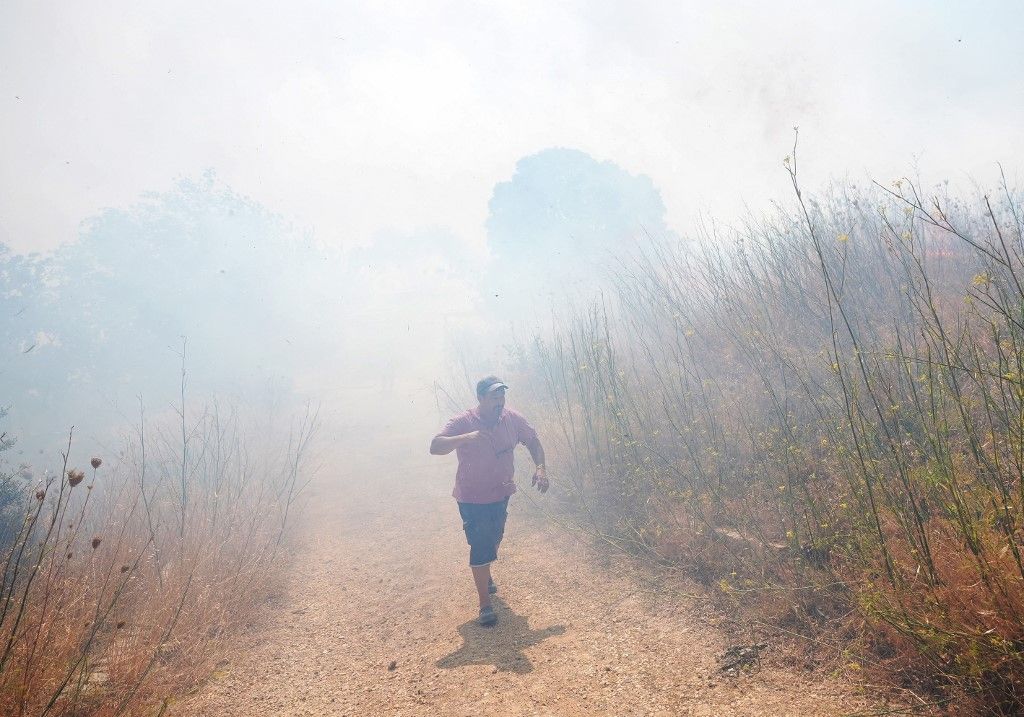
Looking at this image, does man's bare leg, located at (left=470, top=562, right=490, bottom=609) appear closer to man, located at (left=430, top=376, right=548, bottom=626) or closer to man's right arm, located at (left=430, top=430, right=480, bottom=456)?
man, located at (left=430, top=376, right=548, bottom=626)

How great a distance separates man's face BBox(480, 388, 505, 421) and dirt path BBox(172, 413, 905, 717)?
5.06 ft

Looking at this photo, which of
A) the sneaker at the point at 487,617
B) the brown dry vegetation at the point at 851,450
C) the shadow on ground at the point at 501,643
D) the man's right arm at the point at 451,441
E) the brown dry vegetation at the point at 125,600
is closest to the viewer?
the brown dry vegetation at the point at 851,450

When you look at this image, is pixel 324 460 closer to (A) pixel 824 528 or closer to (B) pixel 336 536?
(B) pixel 336 536

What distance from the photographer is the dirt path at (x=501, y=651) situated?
2.49 m

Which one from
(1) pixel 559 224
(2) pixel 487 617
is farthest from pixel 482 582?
(1) pixel 559 224

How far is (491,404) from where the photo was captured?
3.99 meters

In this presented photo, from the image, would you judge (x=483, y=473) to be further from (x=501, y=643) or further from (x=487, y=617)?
(x=501, y=643)

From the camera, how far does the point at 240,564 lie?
439 cm

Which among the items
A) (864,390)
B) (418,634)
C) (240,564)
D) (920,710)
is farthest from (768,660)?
(240,564)

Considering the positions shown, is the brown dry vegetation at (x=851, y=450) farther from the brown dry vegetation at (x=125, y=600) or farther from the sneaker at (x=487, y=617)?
the brown dry vegetation at (x=125, y=600)

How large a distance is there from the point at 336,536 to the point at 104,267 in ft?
90.0

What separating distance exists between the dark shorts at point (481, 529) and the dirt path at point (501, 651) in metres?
0.47

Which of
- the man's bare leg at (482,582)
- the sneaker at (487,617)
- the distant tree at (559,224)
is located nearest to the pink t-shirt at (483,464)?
the man's bare leg at (482,582)

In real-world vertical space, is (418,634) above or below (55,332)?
below
